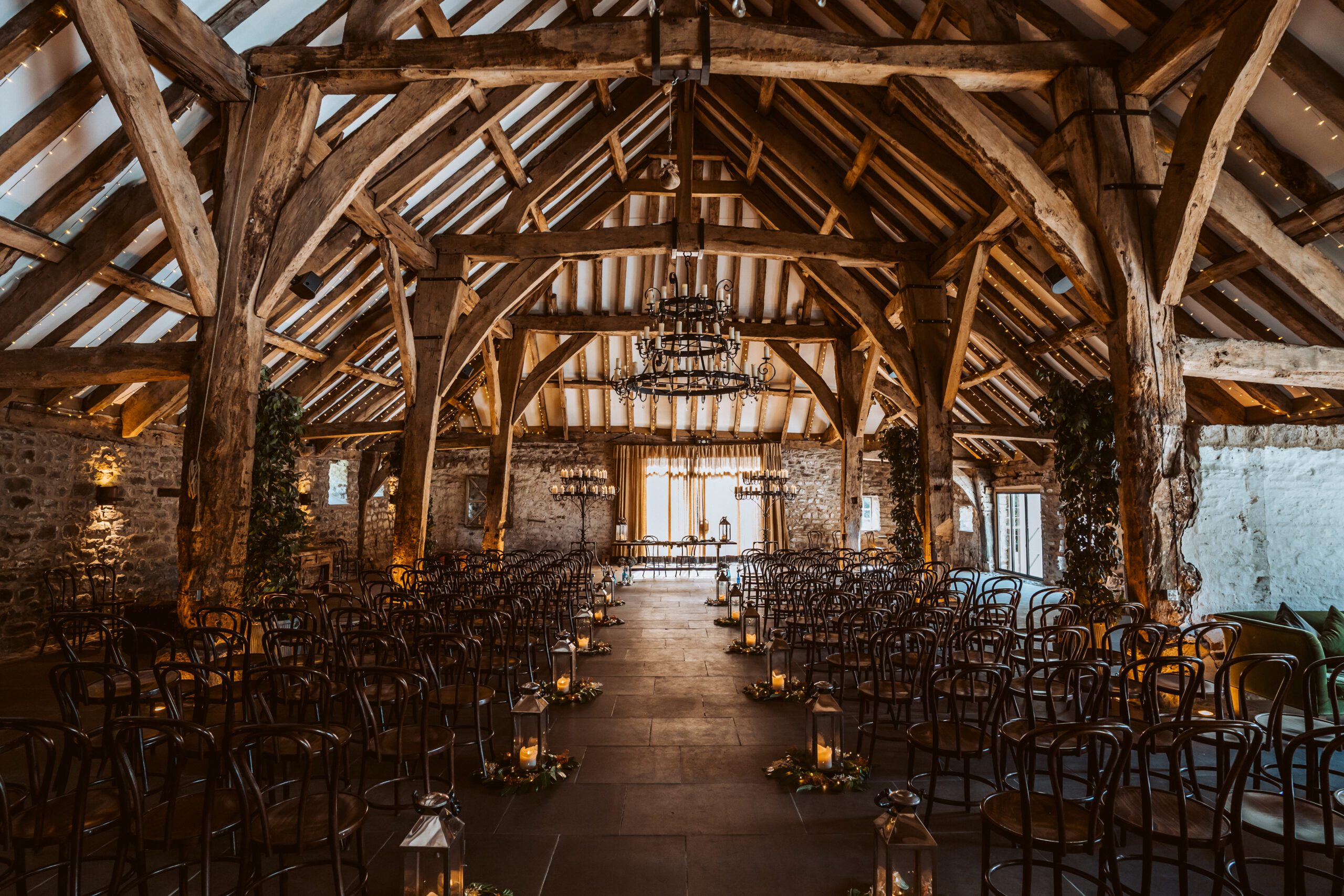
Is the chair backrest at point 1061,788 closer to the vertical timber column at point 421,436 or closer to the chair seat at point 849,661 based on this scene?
the chair seat at point 849,661

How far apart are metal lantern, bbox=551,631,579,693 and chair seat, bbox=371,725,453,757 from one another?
1755 millimetres

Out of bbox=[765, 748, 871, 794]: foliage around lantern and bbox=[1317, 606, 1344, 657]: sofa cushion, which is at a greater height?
bbox=[1317, 606, 1344, 657]: sofa cushion

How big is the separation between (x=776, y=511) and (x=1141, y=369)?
12.6 metres

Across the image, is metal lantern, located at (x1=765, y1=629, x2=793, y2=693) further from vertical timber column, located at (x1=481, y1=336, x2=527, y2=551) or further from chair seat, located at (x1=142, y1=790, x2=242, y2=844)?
vertical timber column, located at (x1=481, y1=336, x2=527, y2=551)

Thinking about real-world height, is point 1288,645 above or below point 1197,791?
above

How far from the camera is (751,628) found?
7.12m

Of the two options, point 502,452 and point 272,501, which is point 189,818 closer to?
point 272,501

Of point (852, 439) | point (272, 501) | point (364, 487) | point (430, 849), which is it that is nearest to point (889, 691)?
point (430, 849)

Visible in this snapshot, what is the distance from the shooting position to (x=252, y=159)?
4.93m

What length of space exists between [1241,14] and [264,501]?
7.51 metres

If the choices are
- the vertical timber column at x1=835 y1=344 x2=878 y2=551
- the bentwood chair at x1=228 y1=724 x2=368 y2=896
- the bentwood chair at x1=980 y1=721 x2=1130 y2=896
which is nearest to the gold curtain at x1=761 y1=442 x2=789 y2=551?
the vertical timber column at x1=835 y1=344 x2=878 y2=551

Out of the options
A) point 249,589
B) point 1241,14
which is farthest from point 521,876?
point 1241,14

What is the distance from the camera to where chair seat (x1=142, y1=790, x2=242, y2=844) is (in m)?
2.27

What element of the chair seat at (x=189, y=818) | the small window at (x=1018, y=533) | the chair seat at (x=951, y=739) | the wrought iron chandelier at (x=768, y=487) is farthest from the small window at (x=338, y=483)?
the small window at (x=1018, y=533)
